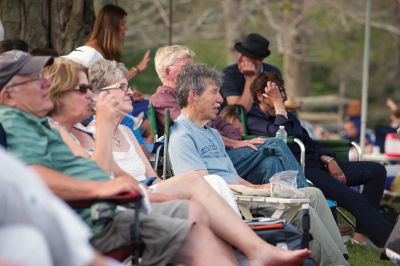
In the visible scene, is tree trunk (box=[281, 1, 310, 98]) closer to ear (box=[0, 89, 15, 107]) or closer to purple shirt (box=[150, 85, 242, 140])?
purple shirt (box=[150, 85, 242, 140])

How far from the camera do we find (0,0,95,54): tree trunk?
29.6 feet

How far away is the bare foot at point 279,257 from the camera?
505 centimetres

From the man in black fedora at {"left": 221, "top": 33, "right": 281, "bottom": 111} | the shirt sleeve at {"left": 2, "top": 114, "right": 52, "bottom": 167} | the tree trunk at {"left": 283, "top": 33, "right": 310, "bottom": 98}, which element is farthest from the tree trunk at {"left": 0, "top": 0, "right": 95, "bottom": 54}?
the tree trunk at {"left": 283, "top": 33, "right": 310, "bottom": 98}

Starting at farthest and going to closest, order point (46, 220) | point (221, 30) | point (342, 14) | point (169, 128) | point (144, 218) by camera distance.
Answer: point (221, 30), point (342, 14), point (169, 128), point (144, 218), point (46, 220)

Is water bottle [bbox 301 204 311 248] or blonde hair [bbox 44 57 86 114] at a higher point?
blonde hair [bbox 44 57 86 114]

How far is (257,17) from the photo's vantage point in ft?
79.5

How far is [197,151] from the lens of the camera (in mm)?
6320

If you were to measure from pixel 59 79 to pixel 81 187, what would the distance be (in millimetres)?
886

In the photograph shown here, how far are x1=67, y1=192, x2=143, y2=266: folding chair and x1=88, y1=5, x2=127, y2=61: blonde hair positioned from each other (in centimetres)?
357

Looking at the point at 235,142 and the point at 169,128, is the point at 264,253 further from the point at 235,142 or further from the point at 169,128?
the point at 235,142

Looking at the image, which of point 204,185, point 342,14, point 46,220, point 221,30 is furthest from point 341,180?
point 221,30

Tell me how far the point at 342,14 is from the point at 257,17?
2104 mm

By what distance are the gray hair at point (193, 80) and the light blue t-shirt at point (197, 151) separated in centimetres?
14

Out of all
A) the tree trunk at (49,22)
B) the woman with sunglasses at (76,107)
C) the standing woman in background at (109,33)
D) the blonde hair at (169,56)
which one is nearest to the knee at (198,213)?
the woman with sunglasses at (76,107)
